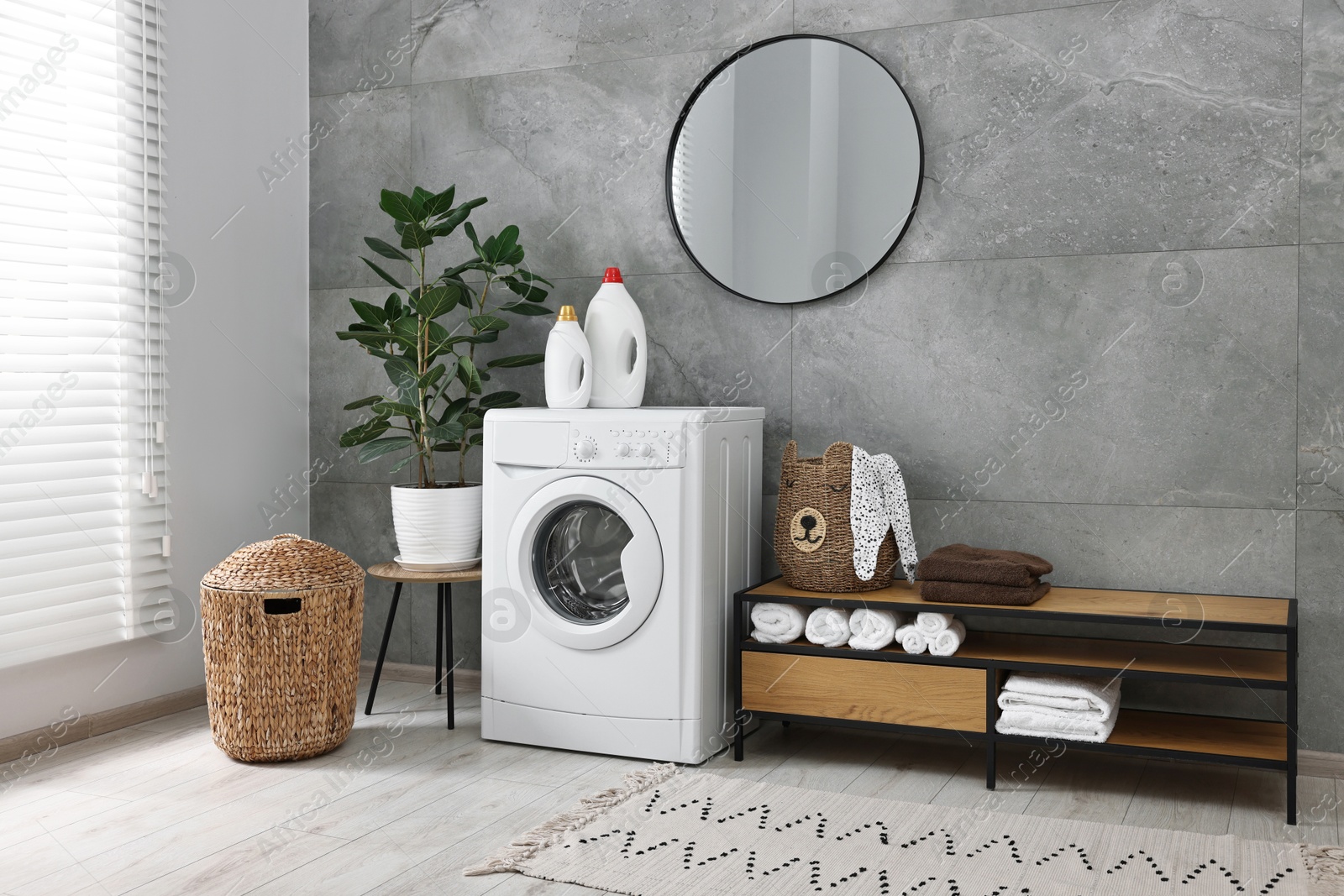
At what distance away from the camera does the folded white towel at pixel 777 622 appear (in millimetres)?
2719

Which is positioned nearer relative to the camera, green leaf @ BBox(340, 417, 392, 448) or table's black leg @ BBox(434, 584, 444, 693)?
green leaf @ BBox(340, 417, 392, 448)

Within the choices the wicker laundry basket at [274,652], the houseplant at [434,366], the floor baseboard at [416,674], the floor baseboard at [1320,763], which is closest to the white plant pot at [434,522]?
the houseplant at [434,366]

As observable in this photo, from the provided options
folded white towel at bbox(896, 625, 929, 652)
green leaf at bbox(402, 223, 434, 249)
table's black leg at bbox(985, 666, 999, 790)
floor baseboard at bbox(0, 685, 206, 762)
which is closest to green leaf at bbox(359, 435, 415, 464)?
green leaf at bbox(402, 223, 434, 249)

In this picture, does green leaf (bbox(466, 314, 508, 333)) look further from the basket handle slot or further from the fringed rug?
the fringed rug

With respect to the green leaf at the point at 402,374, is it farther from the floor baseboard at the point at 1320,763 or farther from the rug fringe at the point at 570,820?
the floor baseboard at the point at 1320,763

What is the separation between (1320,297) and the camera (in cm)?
261

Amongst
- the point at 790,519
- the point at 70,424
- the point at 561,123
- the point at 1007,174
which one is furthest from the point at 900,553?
the point at 70,424

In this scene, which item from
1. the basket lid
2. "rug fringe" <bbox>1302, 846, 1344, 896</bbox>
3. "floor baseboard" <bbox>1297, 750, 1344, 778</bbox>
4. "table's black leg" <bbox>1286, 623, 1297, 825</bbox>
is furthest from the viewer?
the basket lid

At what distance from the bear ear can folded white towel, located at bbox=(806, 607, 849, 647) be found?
0.36 meters

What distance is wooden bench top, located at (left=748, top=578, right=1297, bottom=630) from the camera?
2.40m

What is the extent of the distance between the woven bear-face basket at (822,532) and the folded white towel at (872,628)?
104 millimetres

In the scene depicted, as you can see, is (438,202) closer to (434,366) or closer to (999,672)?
(434,366)

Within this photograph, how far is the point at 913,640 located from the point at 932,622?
0.20 feet

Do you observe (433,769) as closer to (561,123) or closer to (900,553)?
(900,553)
